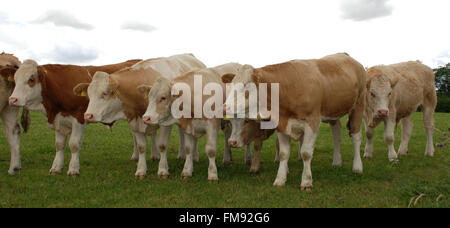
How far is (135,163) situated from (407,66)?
7842mm

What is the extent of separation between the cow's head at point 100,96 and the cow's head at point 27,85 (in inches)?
38.1

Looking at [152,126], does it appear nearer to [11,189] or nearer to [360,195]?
[11,189]

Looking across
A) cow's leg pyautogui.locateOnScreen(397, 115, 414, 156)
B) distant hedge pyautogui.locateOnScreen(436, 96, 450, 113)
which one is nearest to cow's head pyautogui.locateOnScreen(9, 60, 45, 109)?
cow's leg pyautogui.locateOnScreen(397, 115, 414, 156)

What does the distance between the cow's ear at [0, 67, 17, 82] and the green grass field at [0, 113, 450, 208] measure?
205cm

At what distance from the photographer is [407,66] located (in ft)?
35.2

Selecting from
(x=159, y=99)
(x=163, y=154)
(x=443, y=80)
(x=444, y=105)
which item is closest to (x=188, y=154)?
(x=163, y=154)

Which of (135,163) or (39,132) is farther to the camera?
(39,132)

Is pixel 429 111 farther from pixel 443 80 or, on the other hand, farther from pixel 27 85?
pixel 443 80

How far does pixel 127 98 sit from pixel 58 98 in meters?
1.54

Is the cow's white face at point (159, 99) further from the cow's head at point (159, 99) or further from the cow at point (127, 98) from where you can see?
the cow at point (127, 98)

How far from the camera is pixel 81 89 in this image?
25.6ft

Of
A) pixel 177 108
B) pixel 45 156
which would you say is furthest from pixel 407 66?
pixel 45 156
